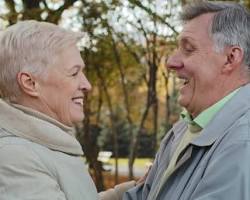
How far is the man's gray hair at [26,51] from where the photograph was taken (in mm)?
2053

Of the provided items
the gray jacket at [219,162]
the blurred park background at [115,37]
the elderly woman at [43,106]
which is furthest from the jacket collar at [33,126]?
the blurred park background at [115,37]

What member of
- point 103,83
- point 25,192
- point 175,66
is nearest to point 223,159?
point 175,66

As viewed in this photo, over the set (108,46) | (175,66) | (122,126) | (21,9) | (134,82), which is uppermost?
(175,66)

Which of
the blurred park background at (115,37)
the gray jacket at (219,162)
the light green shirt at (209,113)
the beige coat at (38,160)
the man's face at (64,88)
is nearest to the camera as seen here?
the beige coat at (38,160)

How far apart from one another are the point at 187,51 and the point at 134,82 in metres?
7.84

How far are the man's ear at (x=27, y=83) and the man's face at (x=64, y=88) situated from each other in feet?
0.08

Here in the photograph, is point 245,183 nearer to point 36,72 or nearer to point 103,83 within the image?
point 36,72

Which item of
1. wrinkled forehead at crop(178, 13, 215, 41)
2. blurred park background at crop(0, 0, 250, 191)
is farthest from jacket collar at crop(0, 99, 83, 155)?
blurred park background at crop(0, 0, 250, 191)

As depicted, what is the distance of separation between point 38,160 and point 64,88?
34 cm

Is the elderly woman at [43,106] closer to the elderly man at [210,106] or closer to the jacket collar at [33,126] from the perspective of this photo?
the jacket collar at [33,126]

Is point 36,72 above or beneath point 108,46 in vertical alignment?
above

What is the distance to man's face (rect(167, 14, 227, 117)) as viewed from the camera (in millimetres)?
2387

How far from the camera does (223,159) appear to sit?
203cm

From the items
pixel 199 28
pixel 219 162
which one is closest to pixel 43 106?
pixel 219 162
